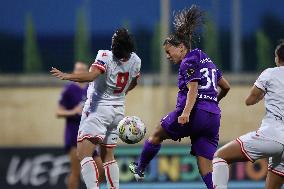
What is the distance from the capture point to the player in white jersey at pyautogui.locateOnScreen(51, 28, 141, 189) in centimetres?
961

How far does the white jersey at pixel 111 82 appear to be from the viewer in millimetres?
9695

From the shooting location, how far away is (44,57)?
3438 centimetres

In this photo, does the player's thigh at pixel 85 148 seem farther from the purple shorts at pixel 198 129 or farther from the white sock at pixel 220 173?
the white sock at pixel 220 173

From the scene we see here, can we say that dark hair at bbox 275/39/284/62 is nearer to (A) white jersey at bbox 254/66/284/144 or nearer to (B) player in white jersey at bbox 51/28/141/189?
(A) white jersey at bbox 254/66/284/144

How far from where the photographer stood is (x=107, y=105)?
9820 mm

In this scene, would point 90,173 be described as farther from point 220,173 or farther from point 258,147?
point 258,147

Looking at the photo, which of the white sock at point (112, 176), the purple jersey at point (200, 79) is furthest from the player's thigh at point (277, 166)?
the white sock at point (112, 176)

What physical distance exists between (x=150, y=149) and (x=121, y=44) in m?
1.23

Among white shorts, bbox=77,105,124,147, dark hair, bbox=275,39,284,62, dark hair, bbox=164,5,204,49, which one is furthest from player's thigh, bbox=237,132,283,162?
white shorts, bbox=77,105,124,147

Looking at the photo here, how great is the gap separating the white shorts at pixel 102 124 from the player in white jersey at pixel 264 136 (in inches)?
60.1

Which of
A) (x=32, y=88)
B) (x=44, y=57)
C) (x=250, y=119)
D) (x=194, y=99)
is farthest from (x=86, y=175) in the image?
(x=44, y=57)

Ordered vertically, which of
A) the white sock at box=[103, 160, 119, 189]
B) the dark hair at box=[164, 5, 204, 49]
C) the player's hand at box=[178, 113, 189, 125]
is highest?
the dark hair at box=[164, 5, 204, 49]

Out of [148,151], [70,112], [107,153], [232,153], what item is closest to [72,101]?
[70,112]

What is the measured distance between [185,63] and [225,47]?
25.3 m
